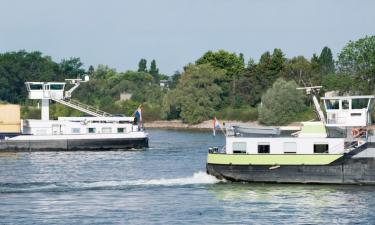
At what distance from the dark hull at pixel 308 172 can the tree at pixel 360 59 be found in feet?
295

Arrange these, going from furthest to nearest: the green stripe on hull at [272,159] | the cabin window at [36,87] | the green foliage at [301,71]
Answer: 1. the green foliage at [301,71]
2. the cabin window at [36,87]
3. the green stripe on hull at [272,159]

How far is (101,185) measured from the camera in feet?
193

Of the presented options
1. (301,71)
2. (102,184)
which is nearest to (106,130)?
(102,184)

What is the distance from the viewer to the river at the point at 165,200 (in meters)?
47.5

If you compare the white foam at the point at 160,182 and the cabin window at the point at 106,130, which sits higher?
the cabin window at the point at 106,130

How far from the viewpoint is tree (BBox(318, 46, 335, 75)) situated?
170950 millimetres

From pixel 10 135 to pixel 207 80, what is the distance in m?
72.4

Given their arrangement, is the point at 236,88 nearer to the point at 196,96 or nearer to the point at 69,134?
the point at 196,96

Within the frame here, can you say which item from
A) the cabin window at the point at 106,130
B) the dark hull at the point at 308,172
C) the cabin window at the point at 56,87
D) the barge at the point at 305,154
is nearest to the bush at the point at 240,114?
the cabin window at the point at 56,87

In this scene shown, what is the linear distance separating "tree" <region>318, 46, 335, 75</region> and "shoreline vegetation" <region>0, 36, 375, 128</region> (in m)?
0.11

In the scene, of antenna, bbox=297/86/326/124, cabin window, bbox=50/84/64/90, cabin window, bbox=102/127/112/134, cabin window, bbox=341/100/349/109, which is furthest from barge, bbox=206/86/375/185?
cabin window, bbox=50/84/64/90

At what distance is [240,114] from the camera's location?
525ft

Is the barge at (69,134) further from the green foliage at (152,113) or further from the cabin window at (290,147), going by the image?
the green foliage at (152,113)

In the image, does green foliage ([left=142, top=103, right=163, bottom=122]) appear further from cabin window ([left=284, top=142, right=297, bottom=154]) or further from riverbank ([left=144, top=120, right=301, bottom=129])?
cabin window ([left=284, top=142, right=297, bottom=154])
